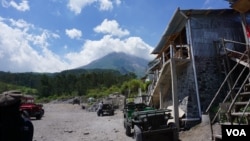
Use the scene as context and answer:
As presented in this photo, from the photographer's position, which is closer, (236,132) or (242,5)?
(236,132)

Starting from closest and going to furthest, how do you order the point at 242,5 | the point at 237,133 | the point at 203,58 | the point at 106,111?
the point at 237,133 < the point at 242,5 < the point at 203,58 < the point at 106,111

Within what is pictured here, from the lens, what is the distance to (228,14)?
16.4 meters

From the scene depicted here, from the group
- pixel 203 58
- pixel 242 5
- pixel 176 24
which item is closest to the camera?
pixel 242 5

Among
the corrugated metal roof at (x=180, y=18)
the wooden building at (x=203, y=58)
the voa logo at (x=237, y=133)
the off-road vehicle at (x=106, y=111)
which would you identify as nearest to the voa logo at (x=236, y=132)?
the voa logo at (x=237, y=133)

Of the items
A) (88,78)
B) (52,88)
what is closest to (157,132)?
(88,78)

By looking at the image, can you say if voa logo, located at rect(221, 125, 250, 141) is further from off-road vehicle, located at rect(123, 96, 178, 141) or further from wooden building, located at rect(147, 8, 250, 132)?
wooden building, located at rect(147, 8, 250, 132)

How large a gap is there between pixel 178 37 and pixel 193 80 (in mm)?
4141

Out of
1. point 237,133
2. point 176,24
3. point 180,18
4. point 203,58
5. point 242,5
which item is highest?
point 180,18

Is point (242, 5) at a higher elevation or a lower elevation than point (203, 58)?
higher

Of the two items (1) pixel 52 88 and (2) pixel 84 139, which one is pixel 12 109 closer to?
(2) pixel 84 139

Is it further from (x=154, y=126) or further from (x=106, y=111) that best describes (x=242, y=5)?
(x=106, y=111)

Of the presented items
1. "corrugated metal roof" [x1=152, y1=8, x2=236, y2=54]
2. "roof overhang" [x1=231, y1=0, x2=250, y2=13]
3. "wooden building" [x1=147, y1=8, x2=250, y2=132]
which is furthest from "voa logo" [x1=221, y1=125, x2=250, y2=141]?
"corrugated metal roof" [x1=152, y1=8, x2=236, y2=54]

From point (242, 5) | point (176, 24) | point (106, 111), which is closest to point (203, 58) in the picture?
point (176, 24)

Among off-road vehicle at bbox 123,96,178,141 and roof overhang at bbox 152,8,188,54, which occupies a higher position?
roof overhang at bbox 152,8,188,54
